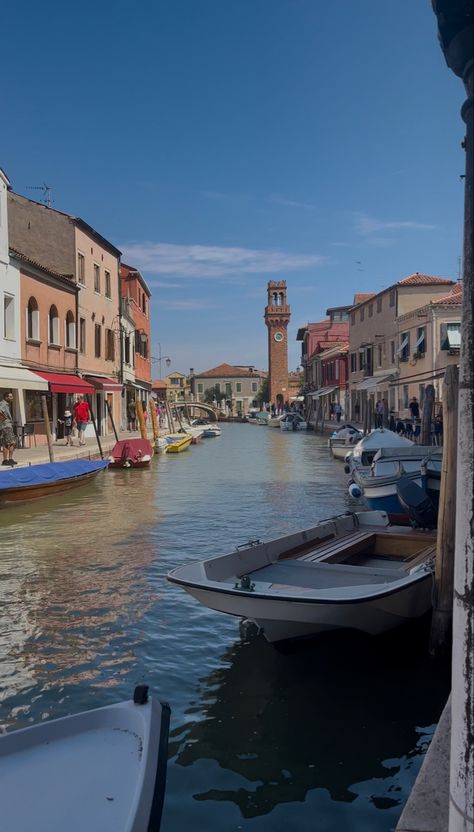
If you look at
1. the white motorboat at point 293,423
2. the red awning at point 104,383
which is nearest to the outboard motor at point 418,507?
the red awning at point 104,383

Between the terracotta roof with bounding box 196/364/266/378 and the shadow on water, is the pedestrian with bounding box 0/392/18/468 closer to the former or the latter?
the shadow on water

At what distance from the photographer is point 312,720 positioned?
4.66 meters

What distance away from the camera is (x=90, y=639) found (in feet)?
20.7

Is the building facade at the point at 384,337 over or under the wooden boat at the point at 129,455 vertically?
over

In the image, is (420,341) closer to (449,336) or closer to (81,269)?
(449,336)

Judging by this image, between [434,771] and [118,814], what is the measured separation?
1.35 m

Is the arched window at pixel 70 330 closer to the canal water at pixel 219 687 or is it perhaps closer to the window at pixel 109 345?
the window at pixel 109 345

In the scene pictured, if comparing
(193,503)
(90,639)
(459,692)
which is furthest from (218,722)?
(193,503)

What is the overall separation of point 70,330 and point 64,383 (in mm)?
4290

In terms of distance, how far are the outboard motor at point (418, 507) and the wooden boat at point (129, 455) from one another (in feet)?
48.8

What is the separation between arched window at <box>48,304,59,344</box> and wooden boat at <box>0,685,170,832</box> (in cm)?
2237

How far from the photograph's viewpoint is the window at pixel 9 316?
2078 centimetres

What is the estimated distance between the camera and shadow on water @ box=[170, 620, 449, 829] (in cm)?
393

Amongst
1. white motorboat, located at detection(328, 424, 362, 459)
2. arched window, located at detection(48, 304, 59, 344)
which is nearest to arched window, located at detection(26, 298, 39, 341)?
arched window, located at detection(48, 304, 59, 344)
